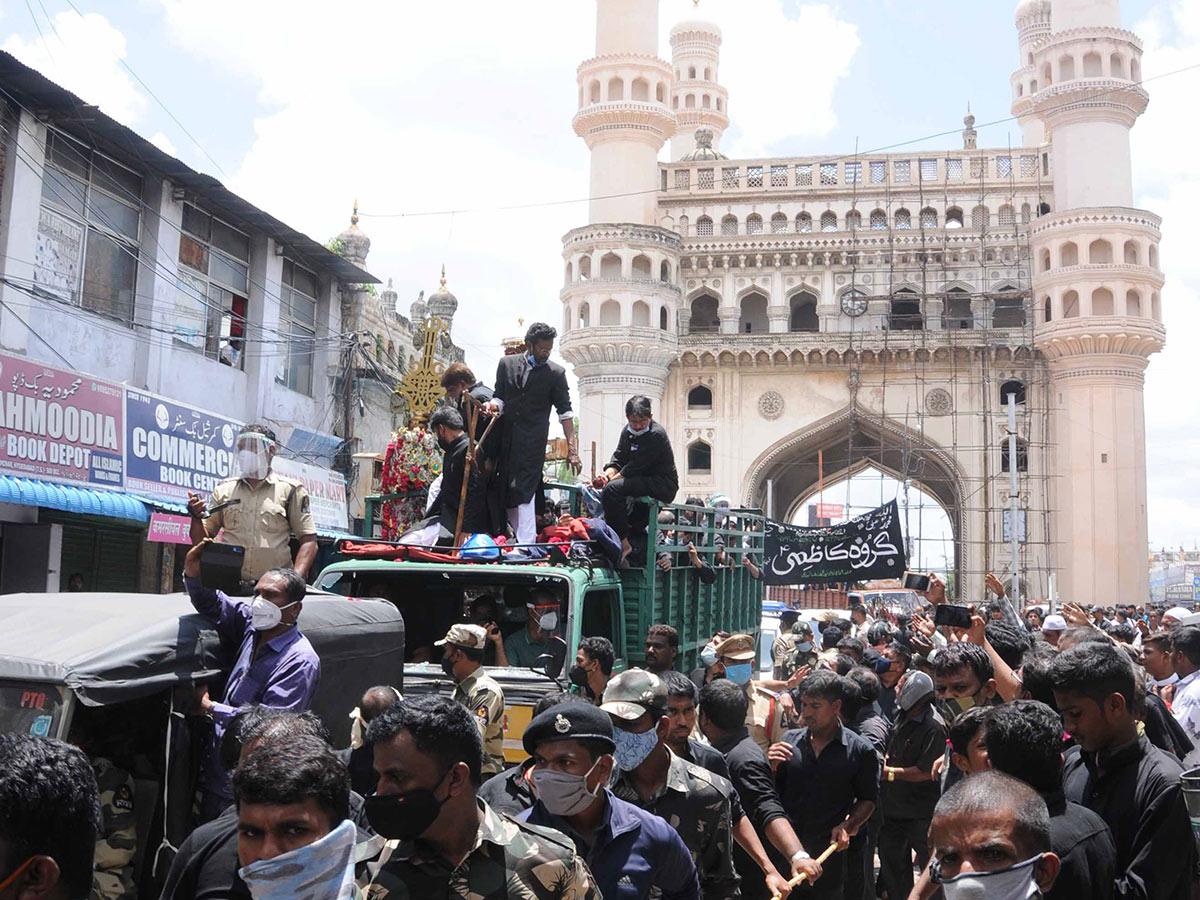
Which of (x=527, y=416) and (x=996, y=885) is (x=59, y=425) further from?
(x=996, y=885)

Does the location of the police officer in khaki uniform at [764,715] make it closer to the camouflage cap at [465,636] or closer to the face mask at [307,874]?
the camouflage cap at [465,636]

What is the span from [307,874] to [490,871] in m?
0.41

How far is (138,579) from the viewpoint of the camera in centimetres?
1653

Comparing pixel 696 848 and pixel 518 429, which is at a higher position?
pixel 518 429

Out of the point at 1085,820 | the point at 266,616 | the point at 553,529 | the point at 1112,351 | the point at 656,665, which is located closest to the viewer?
the point at 1085,820

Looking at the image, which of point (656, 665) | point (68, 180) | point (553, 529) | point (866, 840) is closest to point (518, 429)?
point (553, 529)

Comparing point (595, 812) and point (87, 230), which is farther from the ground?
point (87, 230)

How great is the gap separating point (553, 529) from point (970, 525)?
32591mm

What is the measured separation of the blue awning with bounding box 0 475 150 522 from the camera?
12188 mm

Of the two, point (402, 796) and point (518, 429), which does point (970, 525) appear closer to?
point (518, 429)

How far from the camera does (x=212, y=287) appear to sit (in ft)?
61.5

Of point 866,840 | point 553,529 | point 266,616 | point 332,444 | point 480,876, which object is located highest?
point 332,444

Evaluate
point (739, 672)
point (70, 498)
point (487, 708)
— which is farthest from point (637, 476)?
point (70, 498)

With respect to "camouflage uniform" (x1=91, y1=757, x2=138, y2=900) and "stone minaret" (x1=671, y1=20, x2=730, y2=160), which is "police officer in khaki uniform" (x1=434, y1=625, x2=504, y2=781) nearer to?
"camouflage uniform" (x1=91, y1=757, x2=138, y2=900)
